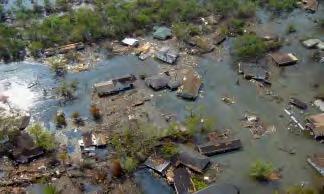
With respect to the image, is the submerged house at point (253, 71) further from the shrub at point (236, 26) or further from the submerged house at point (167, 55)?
the submerged house at point (167, 55)

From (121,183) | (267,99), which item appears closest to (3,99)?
(121,183)

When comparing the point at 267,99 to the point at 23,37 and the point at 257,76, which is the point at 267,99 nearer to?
the point at 257,76

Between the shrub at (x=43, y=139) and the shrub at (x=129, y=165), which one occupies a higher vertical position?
the shrub at (x=43, y=139)

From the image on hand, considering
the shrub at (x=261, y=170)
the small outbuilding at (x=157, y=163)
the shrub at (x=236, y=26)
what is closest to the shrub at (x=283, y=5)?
the shrub at (x=236, y=26)

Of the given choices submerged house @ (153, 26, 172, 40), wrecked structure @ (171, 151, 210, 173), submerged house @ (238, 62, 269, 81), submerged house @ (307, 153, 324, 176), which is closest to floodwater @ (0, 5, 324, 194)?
submerged house @ (307, 153, 324, 176)

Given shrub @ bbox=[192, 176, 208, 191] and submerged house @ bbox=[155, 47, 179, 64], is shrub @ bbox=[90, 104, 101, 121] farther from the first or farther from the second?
shrub @ bbox=[192, 176, 208, 191]

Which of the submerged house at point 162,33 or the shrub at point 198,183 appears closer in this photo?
the shrub at point 198,183
